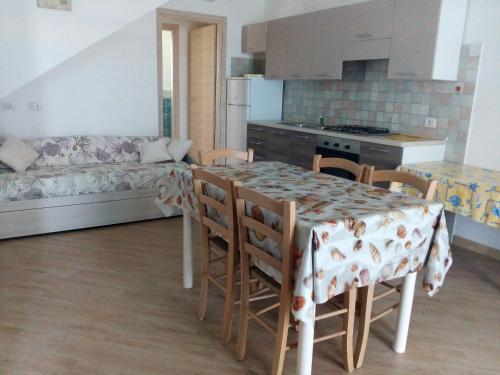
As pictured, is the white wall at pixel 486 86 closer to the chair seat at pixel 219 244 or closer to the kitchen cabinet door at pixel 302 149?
the kitchen cabinet door at pixel 302 149

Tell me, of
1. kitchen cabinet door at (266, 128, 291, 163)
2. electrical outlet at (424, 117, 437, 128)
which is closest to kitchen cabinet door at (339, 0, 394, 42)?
electrical outlet at (424, 117, 437, 128)

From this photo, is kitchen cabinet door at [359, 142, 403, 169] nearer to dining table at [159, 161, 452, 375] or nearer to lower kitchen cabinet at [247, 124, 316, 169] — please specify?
lower kitchen cabinet at [247, 124, 316, 169]

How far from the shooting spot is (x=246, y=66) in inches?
227

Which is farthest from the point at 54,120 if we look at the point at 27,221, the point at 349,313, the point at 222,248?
the point at 349,313

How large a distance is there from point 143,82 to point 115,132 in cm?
70

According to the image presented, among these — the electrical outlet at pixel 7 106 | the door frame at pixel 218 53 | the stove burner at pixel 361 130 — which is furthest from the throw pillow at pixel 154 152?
the stove burner at pixel 361 130

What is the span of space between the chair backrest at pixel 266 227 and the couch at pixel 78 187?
1824 millimetres

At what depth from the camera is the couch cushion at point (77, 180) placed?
3459 mm

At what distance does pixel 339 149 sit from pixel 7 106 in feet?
11.2

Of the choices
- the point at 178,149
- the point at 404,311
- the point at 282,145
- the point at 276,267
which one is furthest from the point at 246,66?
the point at 276,267

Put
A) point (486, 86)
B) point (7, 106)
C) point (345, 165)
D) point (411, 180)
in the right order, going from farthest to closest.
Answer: point (7, 106) → point (486, 86) → point (345, 165) → point (411, 180)

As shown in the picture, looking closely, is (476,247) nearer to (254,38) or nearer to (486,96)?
(486,96)

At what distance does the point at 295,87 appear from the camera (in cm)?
536

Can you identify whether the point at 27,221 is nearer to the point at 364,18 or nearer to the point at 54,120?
the point at 54,120
